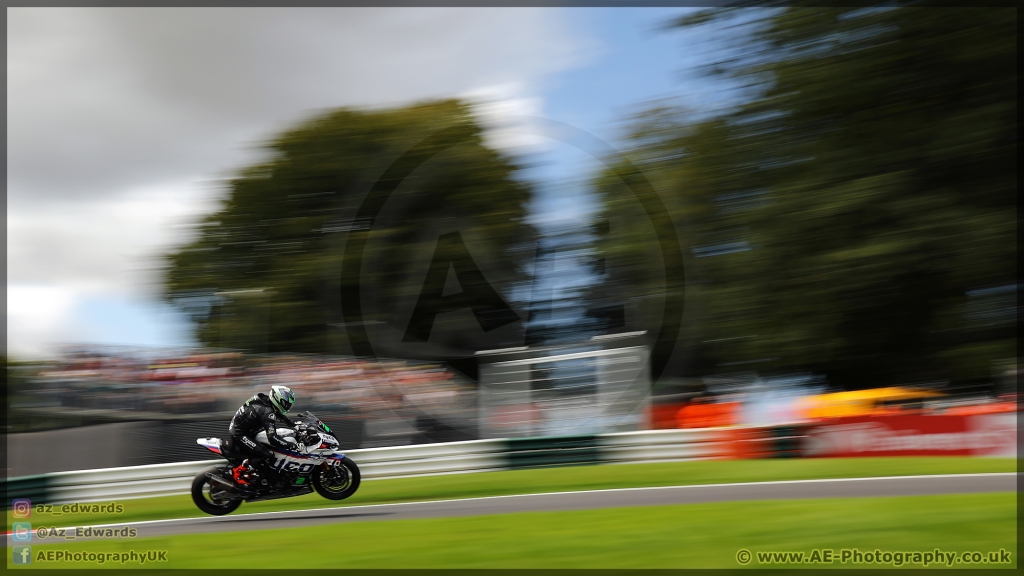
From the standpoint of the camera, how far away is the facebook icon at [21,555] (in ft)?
20.9

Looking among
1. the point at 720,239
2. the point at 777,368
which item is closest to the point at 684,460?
the point at 777,368

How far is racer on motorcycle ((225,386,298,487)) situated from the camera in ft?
24.2

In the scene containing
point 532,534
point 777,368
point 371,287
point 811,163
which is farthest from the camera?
point 371,287

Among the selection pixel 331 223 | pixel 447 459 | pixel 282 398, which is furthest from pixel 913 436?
pixel 331 223

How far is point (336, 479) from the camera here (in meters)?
7.76

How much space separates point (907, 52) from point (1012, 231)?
295 cm

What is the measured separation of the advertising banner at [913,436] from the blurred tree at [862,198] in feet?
8.11

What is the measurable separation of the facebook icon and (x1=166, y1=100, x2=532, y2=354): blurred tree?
33.3 ft

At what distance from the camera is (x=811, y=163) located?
13.3 m

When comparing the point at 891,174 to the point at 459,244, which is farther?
the point at 459,244

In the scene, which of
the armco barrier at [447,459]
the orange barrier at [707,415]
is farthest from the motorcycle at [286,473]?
the orange barrier at [707,415]

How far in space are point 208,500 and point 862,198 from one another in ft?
32.7

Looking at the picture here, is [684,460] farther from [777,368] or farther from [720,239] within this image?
[720,239]

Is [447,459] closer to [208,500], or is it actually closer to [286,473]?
[286,473]
